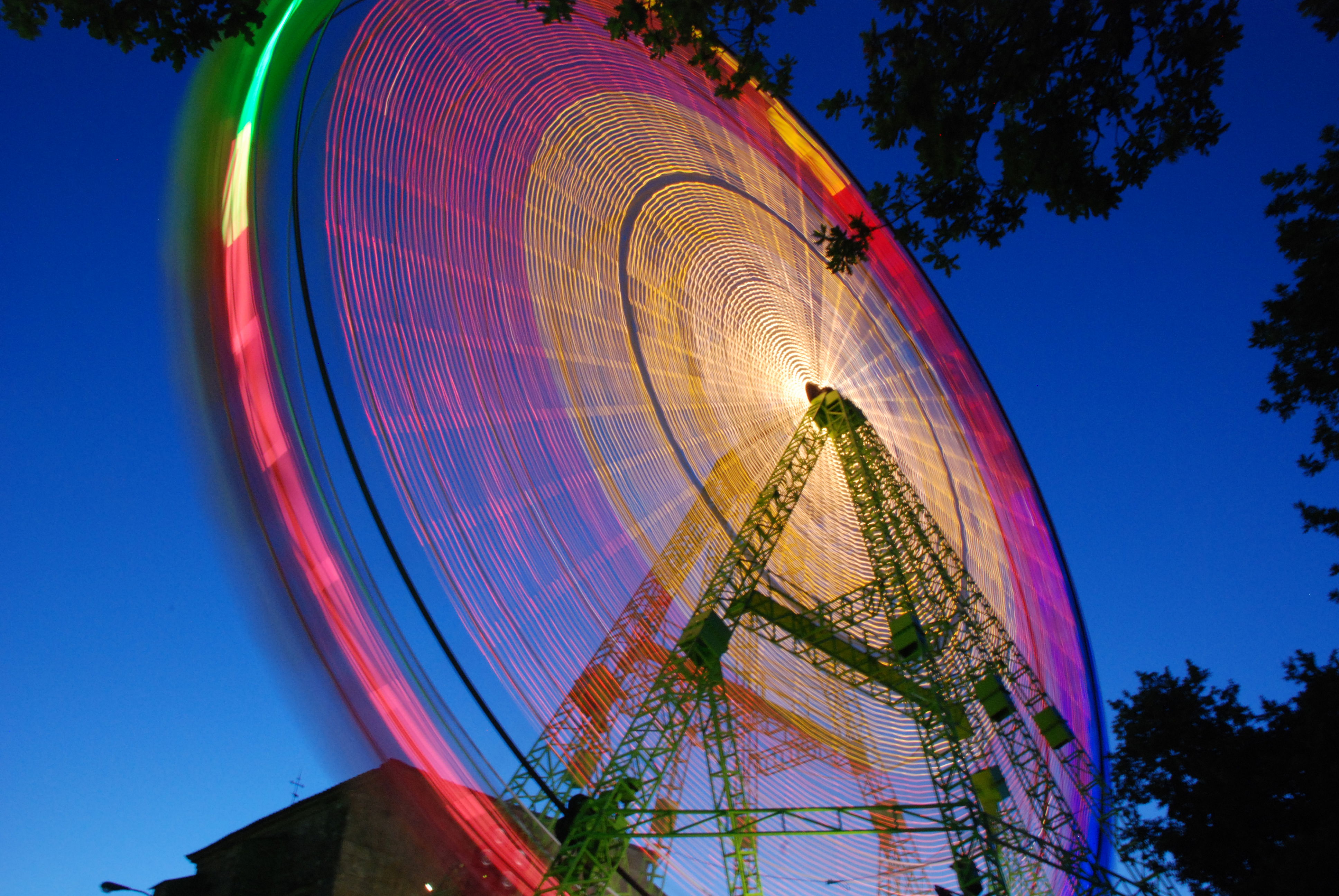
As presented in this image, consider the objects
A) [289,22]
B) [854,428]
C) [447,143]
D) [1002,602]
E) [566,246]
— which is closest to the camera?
[289,22]

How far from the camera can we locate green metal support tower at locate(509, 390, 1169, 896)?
396 inches

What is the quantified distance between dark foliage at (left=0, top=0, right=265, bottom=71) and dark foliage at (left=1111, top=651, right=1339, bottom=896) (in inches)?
554

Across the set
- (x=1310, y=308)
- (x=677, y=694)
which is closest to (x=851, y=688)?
(x=677, y=694)

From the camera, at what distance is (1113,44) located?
5.88 m

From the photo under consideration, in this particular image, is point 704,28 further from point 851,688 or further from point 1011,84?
point 851,688

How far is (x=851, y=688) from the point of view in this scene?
13.7m

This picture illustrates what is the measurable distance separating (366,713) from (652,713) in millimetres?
5630

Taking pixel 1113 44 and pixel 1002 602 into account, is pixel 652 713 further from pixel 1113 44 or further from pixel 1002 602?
pixel 1002 602

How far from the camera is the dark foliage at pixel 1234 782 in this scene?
1055 cm

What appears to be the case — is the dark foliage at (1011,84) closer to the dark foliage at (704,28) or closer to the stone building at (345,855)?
the dark foliage at (704,28)

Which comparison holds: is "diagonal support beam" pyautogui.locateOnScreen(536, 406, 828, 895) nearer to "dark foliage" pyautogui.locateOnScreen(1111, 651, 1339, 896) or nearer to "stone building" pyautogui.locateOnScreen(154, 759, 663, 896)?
"stone building" pyautogui.locateOnScreen(154, 759, 663, 896)

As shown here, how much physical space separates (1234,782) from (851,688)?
5573 millimetres

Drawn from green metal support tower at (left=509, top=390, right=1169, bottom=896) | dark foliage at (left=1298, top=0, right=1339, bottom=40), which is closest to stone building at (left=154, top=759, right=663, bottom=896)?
green metal support tower at (left=509, top=390, right=1169, bottom=896)

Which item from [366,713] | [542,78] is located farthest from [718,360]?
[366,713]
